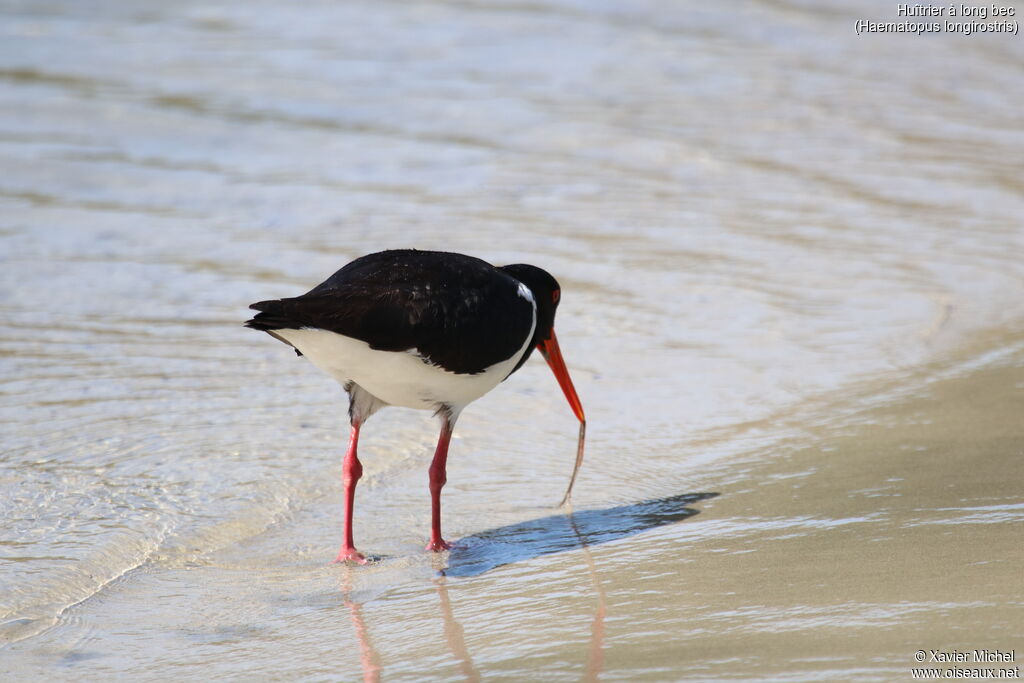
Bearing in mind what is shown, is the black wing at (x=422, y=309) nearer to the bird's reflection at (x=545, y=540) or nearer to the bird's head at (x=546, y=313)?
the bird's head at (x=546, y=313)

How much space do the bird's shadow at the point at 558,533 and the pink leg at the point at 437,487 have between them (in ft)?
0.22

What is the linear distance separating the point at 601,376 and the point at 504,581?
7.10 ft

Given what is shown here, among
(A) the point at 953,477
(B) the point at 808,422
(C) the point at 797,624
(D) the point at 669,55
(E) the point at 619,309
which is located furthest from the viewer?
(D) the point at 669,55

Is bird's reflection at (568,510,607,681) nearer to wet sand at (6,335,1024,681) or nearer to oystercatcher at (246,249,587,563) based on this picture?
wet sand at (6,335,1024,681)

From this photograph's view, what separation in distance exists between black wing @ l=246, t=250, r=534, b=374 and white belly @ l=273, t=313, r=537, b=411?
5cm

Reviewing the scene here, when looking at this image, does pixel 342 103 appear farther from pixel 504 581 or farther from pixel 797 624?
pixel 797 624

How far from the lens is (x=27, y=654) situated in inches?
142

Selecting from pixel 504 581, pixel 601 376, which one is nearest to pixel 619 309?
pixel 601 376

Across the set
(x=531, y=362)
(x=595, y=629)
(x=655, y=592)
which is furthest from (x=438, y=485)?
(x=531, y=362)

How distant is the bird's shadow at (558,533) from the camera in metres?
4.27

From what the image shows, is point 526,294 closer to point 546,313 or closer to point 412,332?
point 546,313

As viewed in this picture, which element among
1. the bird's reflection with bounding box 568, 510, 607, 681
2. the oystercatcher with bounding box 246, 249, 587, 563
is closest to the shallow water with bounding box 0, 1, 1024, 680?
the bird's reflection with bounding box 568, 510, 607, 681

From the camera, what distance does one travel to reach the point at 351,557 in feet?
14.1

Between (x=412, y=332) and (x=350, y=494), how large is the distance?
2.30ft
